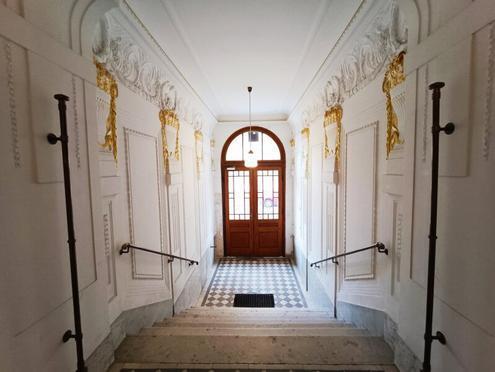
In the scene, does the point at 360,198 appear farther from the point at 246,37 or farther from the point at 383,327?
the point at 246,37

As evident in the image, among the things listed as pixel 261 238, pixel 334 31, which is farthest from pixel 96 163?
pixel 261 238

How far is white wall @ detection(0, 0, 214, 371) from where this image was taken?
114 cm

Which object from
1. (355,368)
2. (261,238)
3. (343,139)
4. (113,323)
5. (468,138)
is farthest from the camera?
(261,238)

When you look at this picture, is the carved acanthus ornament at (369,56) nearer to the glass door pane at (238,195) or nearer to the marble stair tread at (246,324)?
the marble stair tread at (246,324)

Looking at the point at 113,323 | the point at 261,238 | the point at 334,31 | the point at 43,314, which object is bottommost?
the point at 261,238

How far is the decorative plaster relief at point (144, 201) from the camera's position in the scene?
257cm

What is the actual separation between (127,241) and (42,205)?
126 cm

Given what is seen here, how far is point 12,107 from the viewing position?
1.15 metres

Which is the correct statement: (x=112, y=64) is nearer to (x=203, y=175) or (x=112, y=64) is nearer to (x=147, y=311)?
(x=147, y=311)

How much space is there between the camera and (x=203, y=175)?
5.92 metres

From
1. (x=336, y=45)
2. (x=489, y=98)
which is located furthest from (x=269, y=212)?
(x=489, y=98)

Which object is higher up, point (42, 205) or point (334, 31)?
point (334, 31)

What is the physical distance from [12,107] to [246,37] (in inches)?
93.9

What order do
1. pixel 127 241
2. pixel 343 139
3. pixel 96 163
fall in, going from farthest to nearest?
1. pixel 343 139
2. pixel 127 241
3. pixel 96 163
